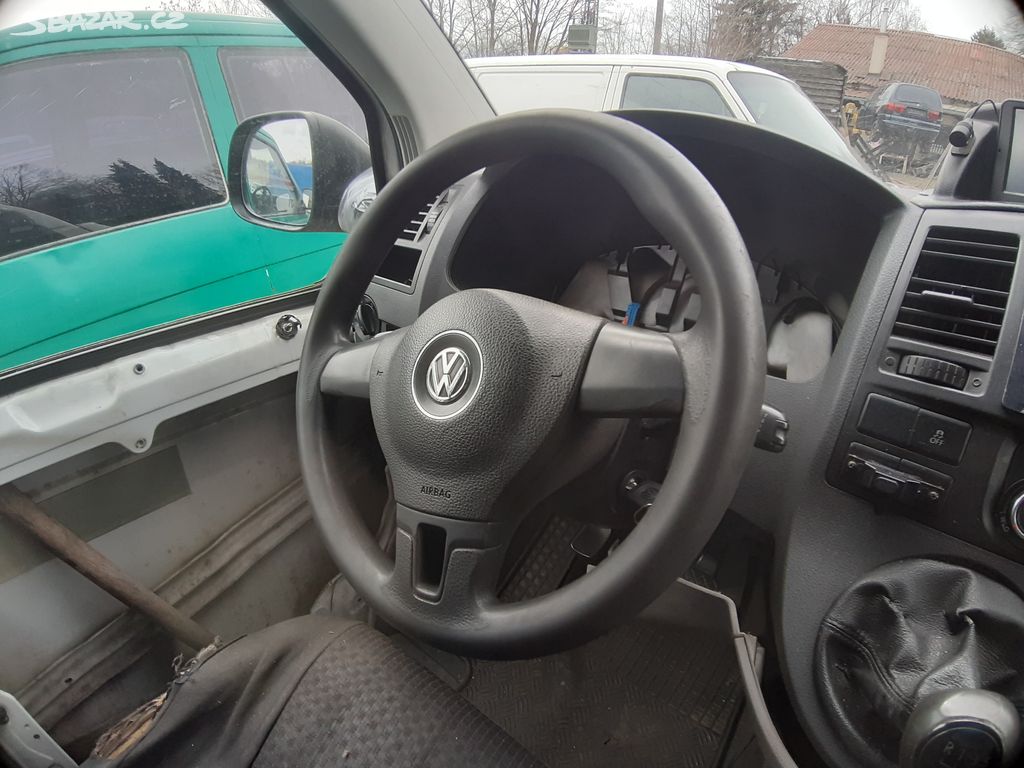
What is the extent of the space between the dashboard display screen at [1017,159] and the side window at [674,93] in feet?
9.44

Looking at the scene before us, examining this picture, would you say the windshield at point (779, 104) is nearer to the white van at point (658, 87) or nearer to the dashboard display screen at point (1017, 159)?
the white van at point (658, 87)

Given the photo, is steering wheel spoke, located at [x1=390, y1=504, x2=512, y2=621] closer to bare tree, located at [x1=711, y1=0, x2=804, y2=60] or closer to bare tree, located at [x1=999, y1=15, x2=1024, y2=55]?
bare tree, located at [x1=999, y1=15, x2=1024, y2=55]

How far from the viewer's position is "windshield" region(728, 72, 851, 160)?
3.60 metres

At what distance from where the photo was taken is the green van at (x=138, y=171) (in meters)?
1.48

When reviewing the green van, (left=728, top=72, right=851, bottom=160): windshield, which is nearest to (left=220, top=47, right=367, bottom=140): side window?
the green van

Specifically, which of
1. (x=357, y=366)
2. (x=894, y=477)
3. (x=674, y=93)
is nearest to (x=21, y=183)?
(x=357, y=366)

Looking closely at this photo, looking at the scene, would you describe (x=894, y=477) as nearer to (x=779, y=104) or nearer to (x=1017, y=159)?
(x=1017, y=159)

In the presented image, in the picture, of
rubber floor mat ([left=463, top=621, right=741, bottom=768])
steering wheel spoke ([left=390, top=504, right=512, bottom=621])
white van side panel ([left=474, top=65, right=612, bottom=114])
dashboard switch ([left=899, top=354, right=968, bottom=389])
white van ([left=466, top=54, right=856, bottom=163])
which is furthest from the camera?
white van side panel ([left=474, top=65, right=612, bottom=114])

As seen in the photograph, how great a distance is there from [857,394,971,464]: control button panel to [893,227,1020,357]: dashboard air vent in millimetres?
104

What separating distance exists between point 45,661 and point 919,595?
4.81 ft

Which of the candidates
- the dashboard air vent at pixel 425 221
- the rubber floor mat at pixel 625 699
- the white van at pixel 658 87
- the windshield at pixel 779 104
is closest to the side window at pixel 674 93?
the white van at pixel 658 87

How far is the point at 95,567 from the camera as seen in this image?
1.22 m

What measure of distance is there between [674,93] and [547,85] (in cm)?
87

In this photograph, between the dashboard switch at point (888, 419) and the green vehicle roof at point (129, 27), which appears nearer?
the dashboard switch at point (888, 419)
